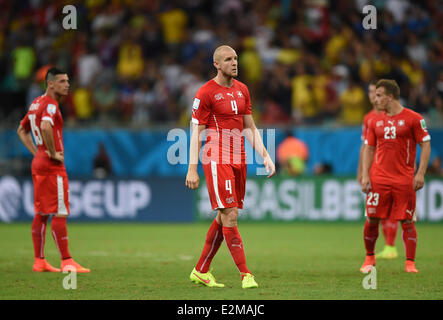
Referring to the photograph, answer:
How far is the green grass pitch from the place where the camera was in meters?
8.23

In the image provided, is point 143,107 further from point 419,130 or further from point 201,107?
point 201,107

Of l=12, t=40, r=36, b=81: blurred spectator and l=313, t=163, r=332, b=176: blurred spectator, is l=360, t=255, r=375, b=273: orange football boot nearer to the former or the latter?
l=313, t=163, r=332, b=176: blurred spectator

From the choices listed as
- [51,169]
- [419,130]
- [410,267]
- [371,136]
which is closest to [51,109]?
[51,169]

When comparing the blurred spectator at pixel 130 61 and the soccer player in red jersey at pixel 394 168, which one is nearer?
the soccer player in red jersey at pixel 394 168

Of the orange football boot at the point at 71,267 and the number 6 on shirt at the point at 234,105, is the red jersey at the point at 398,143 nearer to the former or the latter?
the number 6 on shirt at the point at 234,105

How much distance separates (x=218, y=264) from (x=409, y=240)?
278 centimetres

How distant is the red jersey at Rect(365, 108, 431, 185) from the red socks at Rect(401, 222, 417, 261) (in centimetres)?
61

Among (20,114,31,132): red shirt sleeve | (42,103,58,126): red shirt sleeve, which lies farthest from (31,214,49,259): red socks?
(42,103,58,126): red shirt sleeve

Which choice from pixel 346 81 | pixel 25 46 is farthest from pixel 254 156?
pixel 25 46

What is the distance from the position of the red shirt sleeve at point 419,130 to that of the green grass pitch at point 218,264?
1770 millimetres

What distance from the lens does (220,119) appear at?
8.71 metres

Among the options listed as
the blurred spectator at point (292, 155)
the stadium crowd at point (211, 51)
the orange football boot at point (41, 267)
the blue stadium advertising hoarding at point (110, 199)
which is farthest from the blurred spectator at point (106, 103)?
the orange football boot at point (41, 267)

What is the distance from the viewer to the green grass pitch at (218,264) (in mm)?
8227
